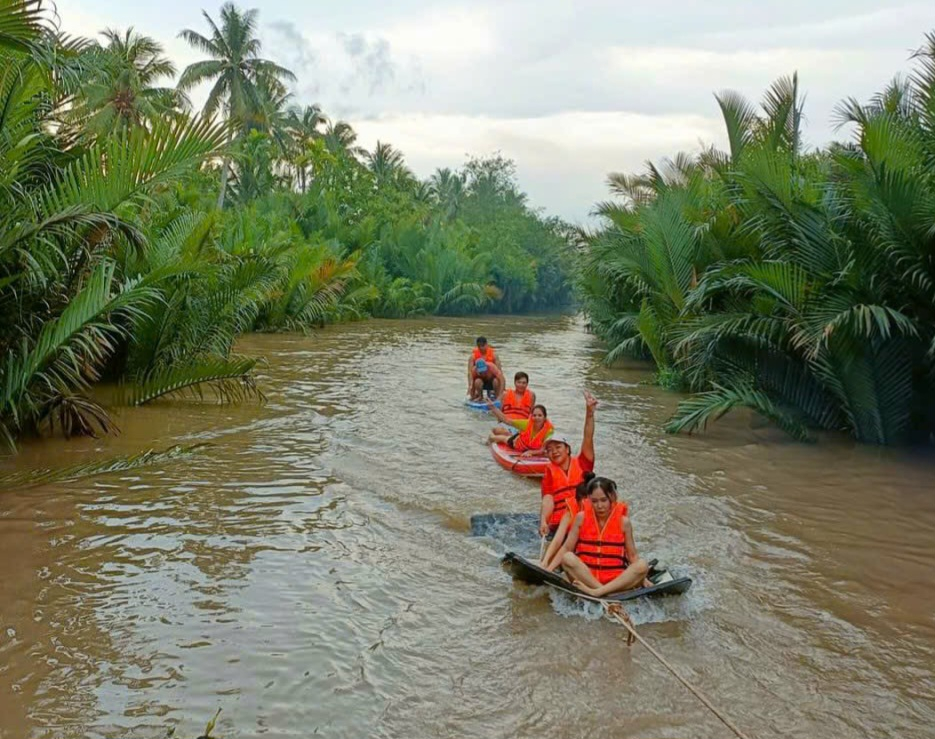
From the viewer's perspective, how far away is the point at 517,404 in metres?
13.3

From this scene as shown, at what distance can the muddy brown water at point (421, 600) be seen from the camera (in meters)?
4.82

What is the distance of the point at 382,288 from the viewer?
39.6 meters

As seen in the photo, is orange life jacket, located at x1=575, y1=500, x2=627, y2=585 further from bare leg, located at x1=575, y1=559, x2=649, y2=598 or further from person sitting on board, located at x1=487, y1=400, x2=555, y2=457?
person sitting on board, located at x1=487, y1=400, x2=555, y2=457

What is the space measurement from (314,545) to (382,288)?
107 ft

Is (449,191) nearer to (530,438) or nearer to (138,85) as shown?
(138,85)

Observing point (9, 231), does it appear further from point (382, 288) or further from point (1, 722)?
point (382, 288)

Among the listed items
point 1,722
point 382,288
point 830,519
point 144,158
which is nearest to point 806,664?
point 830,519

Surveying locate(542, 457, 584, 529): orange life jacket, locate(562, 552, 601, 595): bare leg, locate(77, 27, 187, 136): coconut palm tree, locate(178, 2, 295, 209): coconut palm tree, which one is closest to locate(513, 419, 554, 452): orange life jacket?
locate(542, 457, 584, 529): orange life jacket

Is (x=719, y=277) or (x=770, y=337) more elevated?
(x=719, y=277)

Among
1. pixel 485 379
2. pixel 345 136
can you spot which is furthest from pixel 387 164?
pixel 485 379

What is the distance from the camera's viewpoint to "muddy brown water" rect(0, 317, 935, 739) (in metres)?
4.82

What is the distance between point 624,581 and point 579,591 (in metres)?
0.32

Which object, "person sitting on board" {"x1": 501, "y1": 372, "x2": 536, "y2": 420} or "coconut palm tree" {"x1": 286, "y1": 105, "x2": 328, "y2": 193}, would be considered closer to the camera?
"person sitting on board" {"x1": 501, "y1": 372, "x2": 536, "y2": 420}

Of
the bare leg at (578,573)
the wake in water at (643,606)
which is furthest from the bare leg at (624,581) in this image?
the wake in water at (643,606)
